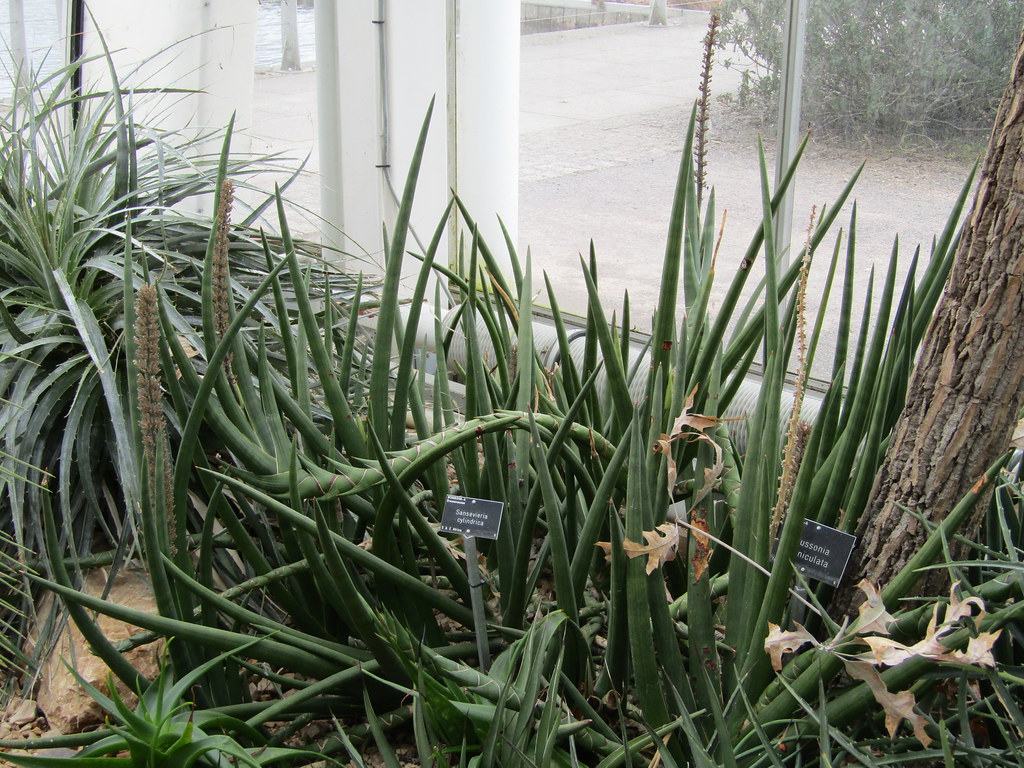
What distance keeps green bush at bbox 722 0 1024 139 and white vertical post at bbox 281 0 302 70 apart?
1.34 meters

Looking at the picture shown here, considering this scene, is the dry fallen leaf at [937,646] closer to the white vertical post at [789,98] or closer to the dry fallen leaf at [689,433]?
the dry fallen leaf at [689,433]

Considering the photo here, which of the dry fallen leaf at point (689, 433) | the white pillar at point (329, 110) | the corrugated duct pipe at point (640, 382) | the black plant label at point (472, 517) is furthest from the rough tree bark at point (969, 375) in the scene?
the white pillar at point (329, 110)

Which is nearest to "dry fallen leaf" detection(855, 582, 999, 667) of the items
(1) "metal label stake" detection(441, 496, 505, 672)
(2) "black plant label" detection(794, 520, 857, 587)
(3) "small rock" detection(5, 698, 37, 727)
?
(2) "black plant label" detection(794, 520, 857, 587)

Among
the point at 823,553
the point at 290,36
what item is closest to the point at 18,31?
the point at 290,36

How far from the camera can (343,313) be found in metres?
1.68

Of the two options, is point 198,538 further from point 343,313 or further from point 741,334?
point 741,334

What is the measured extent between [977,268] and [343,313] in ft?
3.61

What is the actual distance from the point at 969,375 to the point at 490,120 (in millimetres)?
2292

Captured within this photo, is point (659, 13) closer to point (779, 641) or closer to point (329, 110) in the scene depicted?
point (329, 110)

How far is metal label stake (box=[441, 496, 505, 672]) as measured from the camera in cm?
96

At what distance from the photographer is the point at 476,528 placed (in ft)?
3.32

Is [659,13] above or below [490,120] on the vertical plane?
above

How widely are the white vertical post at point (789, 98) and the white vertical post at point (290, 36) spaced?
148 cm

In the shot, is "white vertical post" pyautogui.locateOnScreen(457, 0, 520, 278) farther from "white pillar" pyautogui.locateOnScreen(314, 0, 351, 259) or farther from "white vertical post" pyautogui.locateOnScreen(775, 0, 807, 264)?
"white vertical post" pyautogui.locateOnScreen(775, 0, 807, 264)
